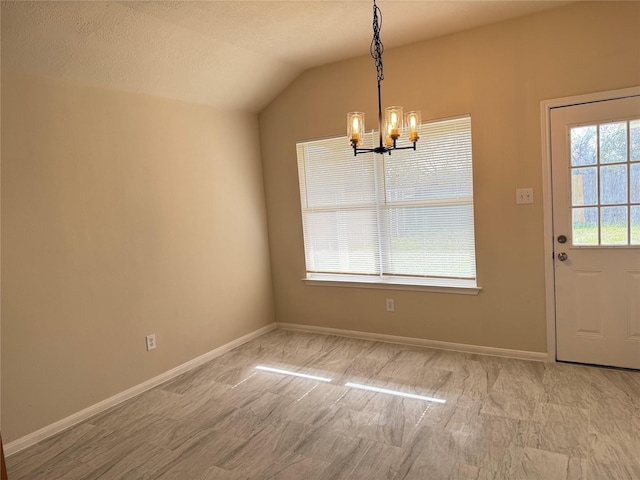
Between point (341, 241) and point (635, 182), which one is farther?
point (341, 241)

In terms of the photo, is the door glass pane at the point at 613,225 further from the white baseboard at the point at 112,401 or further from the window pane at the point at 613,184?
the white baseboard at the point at 112,401

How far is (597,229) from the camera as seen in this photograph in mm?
3178

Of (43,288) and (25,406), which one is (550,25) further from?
(25,406)

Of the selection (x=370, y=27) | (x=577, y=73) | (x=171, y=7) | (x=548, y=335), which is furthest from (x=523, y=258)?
(x=171, y=7)

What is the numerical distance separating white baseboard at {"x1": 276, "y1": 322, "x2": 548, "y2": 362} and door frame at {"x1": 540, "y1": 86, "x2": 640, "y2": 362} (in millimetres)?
175

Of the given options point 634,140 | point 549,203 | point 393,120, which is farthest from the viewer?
point 549,203

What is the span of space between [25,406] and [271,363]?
68.9 inches

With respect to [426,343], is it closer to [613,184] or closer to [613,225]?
[613,225]

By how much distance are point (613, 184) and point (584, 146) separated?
12.9 inches

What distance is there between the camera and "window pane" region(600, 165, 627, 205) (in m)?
3.06

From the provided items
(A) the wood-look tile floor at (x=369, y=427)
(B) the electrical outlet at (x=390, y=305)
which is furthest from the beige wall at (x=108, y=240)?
(B) the electrical outlet at (x=390, y=305)

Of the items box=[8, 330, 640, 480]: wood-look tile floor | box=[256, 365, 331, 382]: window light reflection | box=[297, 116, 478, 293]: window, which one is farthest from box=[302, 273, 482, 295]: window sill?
box=[256, 365, 331, 382]: window light reflection

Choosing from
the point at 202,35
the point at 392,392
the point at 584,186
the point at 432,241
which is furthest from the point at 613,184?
the point at 202,35

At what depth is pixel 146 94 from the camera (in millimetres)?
3432
